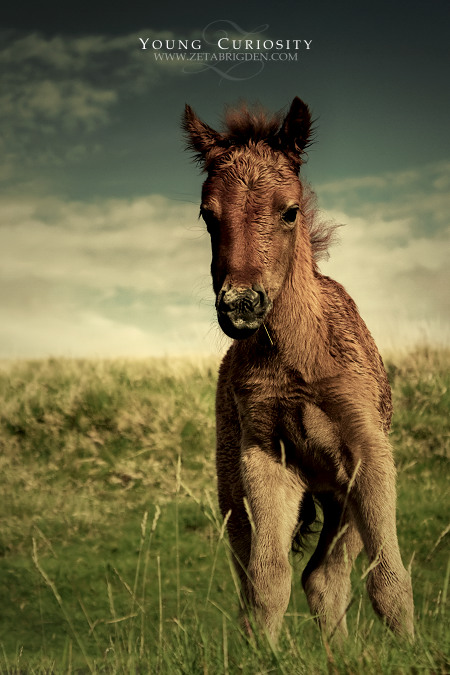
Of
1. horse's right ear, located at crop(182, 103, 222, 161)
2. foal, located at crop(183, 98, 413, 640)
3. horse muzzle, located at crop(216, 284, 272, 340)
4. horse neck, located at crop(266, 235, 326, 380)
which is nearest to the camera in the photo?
horse muzzle, located at crop(216, 284, 272, 340)

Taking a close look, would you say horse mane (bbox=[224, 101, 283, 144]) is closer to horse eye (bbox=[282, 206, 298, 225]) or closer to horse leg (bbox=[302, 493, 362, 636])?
horse eye (bbox=[282, 206, 298, 225])

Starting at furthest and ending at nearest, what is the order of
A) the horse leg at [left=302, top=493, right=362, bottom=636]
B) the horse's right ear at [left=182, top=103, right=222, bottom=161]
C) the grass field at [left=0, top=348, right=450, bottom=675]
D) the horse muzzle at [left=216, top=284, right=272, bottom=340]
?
the grass field at [left=0, top=348, right=450, bottom=675] → the horse leg at [left=302, top=493, right=362, bottom=636] → the horse's right ear at [left=182, top=103, right=222, bottom=161] → the horse muzzle at [left=216, top=284, right=272, bottom=340]

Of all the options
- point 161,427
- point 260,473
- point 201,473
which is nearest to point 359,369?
point 260,473

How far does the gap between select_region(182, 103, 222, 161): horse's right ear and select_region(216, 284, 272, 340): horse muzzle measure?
4.39 feet

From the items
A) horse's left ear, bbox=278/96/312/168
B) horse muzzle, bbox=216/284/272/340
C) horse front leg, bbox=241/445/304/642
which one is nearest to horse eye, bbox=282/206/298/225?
horse's left ear, bbox=278/96/312/168

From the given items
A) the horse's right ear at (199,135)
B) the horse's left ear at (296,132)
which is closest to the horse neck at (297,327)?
the horse's left ear at (296,132)

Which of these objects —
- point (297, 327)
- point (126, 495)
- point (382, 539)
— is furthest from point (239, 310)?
point (126, 495)

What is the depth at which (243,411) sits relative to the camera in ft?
14.8

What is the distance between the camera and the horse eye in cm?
420

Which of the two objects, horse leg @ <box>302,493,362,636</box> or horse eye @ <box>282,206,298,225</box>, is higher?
horse eye @ <box>282,206,298,225</box>

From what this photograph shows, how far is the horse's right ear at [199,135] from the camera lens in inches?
182

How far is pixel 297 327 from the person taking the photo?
4.41 meters

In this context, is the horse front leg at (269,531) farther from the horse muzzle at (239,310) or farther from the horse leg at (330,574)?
the horse muzzle at (239,310)

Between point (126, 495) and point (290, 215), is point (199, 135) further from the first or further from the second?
point (126, 495)
